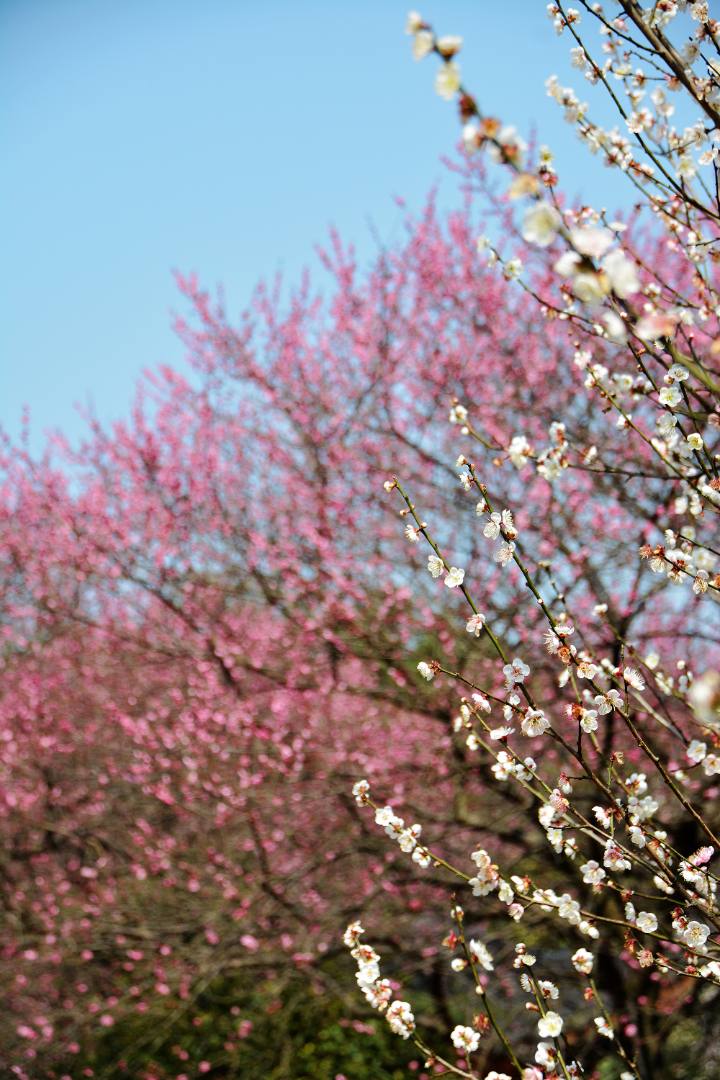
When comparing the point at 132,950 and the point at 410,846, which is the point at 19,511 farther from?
the point at 410,846

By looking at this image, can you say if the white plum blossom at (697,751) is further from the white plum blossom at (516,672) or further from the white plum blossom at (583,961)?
the white plum blossom at (583,961)

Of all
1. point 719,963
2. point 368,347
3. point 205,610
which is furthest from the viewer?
point 368,347

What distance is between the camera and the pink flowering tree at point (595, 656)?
71.3 inches

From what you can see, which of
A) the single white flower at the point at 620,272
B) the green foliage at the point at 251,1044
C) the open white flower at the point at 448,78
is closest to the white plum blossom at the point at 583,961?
the single white flower at the point at 620,272

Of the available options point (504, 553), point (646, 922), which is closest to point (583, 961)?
point (646, 922)

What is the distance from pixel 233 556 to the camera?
263 inches

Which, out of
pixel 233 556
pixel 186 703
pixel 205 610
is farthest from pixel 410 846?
pixel 186 703

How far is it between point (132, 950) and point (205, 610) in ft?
8.96

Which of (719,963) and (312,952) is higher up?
(312,952)

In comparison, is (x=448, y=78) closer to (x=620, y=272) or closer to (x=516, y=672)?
(x=620, y=272)

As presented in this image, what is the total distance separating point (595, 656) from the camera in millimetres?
2588

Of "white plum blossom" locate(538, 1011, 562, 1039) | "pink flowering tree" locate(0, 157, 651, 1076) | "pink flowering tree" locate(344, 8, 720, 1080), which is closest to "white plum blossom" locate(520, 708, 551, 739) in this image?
"pink flowering tree" locate(344, 8, 720, 1080)

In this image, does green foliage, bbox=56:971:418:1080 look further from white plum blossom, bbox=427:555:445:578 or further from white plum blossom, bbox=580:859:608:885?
white plum blossom, bbox=427:555:445:578

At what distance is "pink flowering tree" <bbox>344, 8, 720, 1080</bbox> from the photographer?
1811mm
